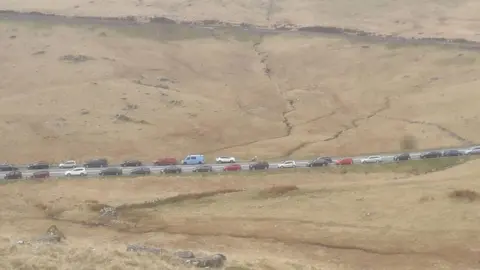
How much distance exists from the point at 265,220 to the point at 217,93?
67.0 metres

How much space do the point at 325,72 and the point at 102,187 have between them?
245 feet

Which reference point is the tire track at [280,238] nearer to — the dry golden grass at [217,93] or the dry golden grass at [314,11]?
the dry golden grass at [217,93]

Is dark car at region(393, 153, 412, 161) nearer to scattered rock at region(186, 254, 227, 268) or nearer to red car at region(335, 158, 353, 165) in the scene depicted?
red car at region(335, 158, 353, 165)

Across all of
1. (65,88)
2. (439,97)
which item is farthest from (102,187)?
(439,97)

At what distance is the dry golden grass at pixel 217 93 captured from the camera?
82.3m

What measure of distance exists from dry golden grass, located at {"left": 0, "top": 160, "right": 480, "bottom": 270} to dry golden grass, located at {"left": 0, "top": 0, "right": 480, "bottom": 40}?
335ft

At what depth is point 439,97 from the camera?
9981cm

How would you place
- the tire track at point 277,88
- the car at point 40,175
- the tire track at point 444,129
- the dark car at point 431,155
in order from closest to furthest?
the car at point 40,175
the dark car at point 431,155
the tire track at point 444,129
the tire track at point 277,88

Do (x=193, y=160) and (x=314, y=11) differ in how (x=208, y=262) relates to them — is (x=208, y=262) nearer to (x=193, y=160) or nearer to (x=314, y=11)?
(x=193, y=160)

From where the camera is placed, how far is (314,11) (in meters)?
171

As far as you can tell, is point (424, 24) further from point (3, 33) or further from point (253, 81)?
point (3, 33)

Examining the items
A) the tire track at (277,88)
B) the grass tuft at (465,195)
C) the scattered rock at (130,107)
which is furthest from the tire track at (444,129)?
the scattered rock at (130,107)

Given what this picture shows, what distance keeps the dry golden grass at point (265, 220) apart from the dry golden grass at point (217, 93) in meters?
19.0

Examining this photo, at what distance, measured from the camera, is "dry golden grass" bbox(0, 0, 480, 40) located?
510 ft
